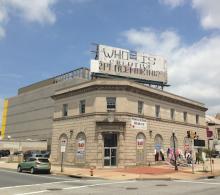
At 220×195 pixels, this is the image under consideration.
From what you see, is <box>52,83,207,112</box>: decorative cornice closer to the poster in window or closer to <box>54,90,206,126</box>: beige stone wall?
<box>54,90,206,126</box>: beige stone wall

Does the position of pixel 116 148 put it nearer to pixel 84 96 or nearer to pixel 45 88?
pixel 84 96

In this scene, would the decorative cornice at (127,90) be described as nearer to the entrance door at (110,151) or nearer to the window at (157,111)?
the window at (157,111)

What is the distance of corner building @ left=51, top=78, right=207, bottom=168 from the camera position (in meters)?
40.5

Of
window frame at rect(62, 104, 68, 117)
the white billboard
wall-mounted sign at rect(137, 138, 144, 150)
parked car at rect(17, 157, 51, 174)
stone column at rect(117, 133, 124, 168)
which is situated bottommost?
parked car at rect(17, 157, 51, 174)

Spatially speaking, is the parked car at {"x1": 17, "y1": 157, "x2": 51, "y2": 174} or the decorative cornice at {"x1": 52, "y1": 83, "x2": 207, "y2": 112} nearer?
the parked car at {"x1": 17, "y1": 157, "x2": 51, "y2": 174}

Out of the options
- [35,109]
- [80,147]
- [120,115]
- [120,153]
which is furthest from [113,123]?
[35,109]

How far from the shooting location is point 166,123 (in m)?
47.3

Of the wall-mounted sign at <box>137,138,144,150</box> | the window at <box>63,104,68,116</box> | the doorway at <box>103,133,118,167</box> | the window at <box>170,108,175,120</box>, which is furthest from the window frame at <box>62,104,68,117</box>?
the window at <box>170,108,175,120</box>

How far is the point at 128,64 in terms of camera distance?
1981 inches

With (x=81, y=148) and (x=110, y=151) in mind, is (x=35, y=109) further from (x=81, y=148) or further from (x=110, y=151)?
(x=110, y=151)

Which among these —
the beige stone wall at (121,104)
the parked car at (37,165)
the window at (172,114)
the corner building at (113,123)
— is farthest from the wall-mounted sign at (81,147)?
the window at (172,114)

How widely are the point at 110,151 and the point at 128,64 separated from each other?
14.6 metres

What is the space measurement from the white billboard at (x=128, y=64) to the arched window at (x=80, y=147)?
9.04m

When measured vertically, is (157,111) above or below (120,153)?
above
